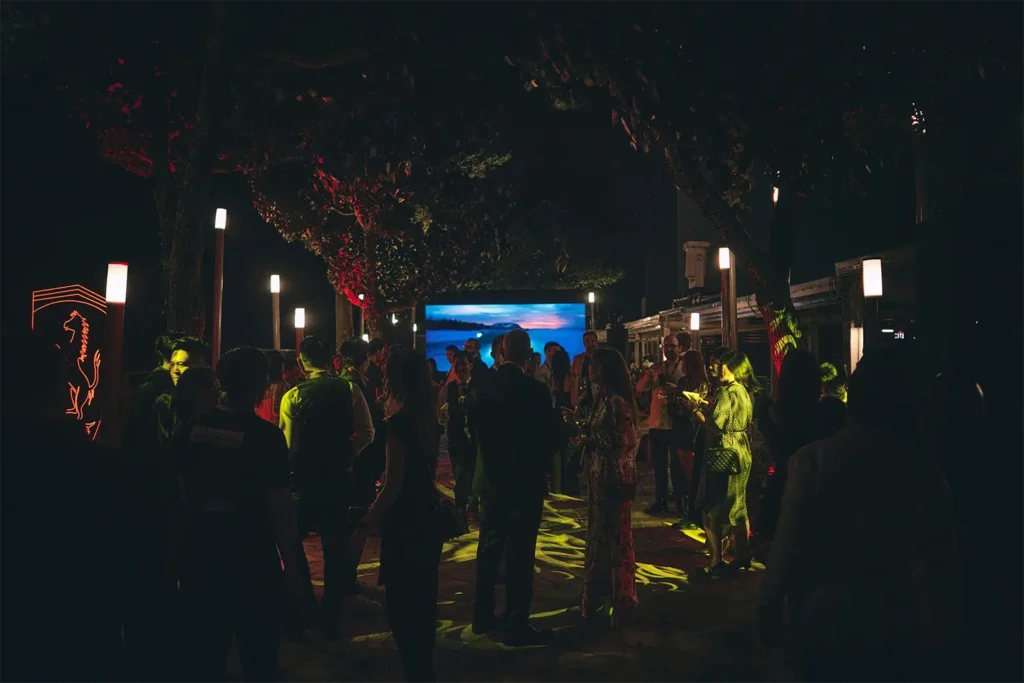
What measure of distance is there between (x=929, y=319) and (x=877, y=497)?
3.86 feet

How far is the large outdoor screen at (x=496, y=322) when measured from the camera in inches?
821

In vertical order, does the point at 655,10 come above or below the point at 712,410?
above

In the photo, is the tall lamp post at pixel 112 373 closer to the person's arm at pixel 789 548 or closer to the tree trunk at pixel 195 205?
the tree trunk at pixel 195 205

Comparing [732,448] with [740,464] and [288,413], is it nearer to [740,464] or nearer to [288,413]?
[740,464]

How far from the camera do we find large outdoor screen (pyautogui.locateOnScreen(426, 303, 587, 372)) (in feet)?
68.4

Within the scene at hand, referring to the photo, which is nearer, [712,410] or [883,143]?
[712,410]

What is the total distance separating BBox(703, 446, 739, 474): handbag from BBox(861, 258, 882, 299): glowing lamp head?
179 cm

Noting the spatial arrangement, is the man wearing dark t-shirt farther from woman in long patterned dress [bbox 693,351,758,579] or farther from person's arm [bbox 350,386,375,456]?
woman in long patterned dress [bbox 693,351,758,579]

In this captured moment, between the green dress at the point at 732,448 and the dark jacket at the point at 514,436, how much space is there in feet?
6.52

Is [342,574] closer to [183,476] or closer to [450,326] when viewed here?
[183,476]

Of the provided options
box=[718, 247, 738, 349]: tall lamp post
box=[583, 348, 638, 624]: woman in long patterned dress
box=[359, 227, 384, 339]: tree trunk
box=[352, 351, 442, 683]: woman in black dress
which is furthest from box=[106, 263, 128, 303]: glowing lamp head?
box=[359, 227, 384, 339]: tree trunk

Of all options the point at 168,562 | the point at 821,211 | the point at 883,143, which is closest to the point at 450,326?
the point at 821,211

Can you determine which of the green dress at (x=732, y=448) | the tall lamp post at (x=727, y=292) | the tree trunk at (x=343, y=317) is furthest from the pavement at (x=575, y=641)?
the tree trunk at (x=343, y=317)

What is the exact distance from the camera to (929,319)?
3.56 m
